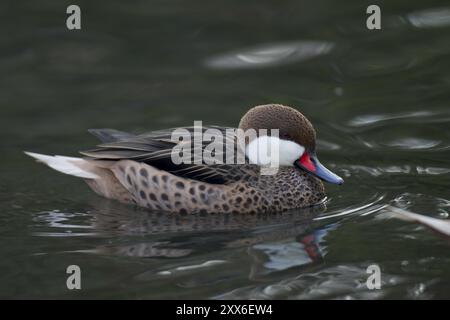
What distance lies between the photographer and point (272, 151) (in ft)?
28.2

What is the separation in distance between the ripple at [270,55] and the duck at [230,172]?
309 cm

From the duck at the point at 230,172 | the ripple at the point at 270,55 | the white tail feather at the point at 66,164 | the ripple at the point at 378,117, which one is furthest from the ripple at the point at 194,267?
the ripple at the point at 270,55

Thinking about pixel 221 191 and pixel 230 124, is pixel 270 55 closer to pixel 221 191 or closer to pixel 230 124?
pixel 230 124

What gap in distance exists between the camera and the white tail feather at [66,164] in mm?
8883

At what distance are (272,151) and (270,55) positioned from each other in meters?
3.54

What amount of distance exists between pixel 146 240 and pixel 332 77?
4.40 meters

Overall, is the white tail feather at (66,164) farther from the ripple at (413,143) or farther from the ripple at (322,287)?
the ripple at (413,143)

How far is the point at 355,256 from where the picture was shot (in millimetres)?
7184

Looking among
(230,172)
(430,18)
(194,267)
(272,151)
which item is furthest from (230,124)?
A: (194,267)

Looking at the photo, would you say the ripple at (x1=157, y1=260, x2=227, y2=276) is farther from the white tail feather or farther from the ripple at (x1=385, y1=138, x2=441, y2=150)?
the ripple at (x1=385, y1=138, x2=441, y2=150)

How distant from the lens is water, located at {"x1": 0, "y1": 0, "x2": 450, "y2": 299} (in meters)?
6.95

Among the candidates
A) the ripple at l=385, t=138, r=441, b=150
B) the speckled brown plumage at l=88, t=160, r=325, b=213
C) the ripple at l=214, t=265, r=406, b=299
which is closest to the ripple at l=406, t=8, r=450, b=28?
the ripple at l=385, t=138, r=441, b=150
